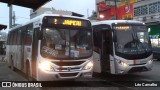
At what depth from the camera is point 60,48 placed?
12703 mm

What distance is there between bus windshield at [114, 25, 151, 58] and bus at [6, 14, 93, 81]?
1887mm

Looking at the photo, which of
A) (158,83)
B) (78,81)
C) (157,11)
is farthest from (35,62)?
(157,11)

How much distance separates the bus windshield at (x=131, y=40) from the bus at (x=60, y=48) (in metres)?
1.89

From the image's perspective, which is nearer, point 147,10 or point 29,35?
point 29,35

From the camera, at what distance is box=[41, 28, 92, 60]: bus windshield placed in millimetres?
12641

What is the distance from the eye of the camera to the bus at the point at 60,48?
12.5 meters

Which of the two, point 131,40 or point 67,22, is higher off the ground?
point 67,22

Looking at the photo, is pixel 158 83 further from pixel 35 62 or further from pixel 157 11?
pixel 157 11

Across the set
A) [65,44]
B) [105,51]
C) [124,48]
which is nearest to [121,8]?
[105,51]

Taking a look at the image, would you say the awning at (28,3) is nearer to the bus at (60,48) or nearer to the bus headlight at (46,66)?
the bus at (60,48)

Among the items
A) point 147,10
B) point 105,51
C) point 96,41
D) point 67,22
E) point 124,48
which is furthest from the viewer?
point 147,10

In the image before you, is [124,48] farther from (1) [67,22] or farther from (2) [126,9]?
(2) [126,9]

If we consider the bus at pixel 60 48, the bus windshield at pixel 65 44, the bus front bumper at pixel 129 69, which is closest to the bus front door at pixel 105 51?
the bus front bumper at pixel 129 69

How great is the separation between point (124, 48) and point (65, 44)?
3.31m
